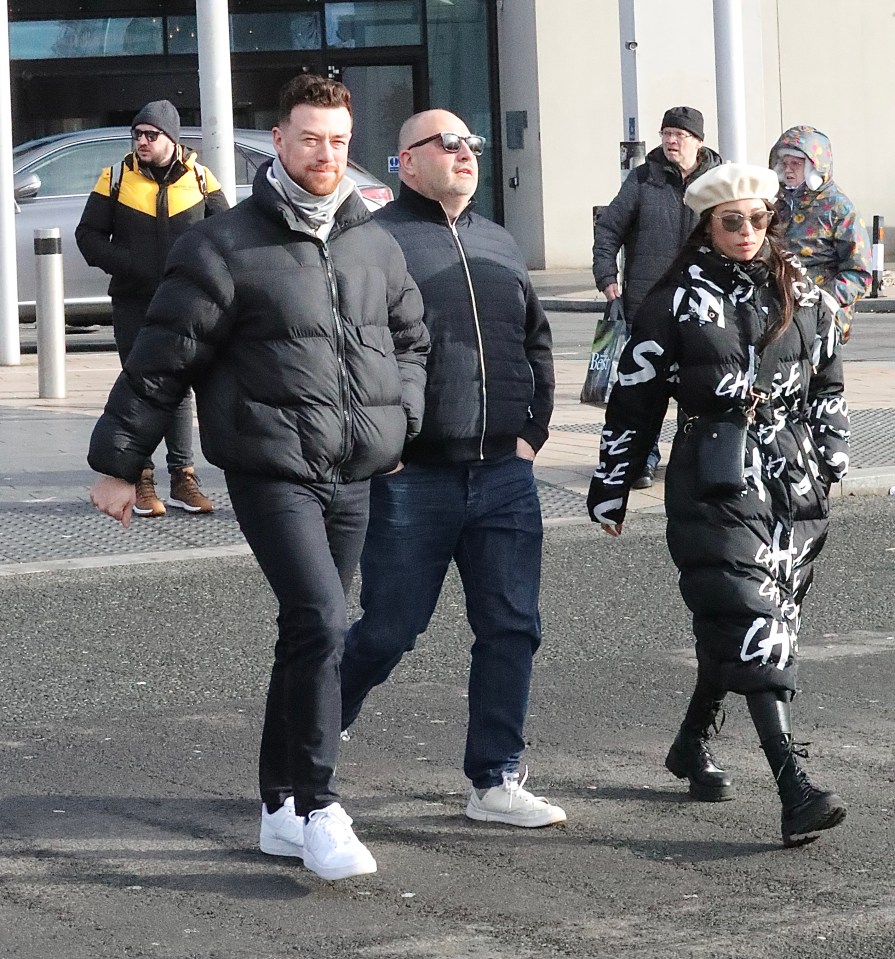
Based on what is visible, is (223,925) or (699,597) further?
(699,597)

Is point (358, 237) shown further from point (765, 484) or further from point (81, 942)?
point (81, 942)

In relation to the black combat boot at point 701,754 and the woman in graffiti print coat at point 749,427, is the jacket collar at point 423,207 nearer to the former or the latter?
the woman in graffiti print coat at point 749,427

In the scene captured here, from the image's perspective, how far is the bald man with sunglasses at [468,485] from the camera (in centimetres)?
493

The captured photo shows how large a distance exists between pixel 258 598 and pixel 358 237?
337cm

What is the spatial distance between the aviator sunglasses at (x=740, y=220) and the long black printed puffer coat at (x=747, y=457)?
87 mm

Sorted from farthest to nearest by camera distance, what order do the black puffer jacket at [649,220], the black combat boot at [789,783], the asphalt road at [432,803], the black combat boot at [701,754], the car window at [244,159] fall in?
→ 1. the car window at [244,159]
2. the black puffer jacket at [649,220]
3. the black combat boot at [701,754]
4. the black combat boot at [789,783]
5. the asphalt road at [432,803]

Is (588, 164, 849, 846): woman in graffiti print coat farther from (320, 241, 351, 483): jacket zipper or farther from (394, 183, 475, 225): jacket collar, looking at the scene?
(320, 241, 351, 483): jacket zipper

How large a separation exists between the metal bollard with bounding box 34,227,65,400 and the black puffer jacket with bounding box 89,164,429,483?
341 inches

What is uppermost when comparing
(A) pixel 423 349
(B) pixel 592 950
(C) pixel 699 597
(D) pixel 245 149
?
(D) pixel 245 149

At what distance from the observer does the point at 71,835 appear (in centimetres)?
488

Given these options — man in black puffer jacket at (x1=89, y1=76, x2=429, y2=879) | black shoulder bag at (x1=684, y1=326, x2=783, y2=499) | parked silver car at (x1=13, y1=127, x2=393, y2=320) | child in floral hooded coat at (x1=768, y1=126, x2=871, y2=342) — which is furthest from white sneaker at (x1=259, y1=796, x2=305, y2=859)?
parked silver car at (x1=13, y1=127, x2=393, y2=320)

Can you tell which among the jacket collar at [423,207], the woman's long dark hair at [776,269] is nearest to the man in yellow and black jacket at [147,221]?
the jacket collar at [423,207]

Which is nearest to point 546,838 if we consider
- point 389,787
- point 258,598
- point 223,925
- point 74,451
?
point 389,787

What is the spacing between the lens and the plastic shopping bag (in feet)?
32.0
